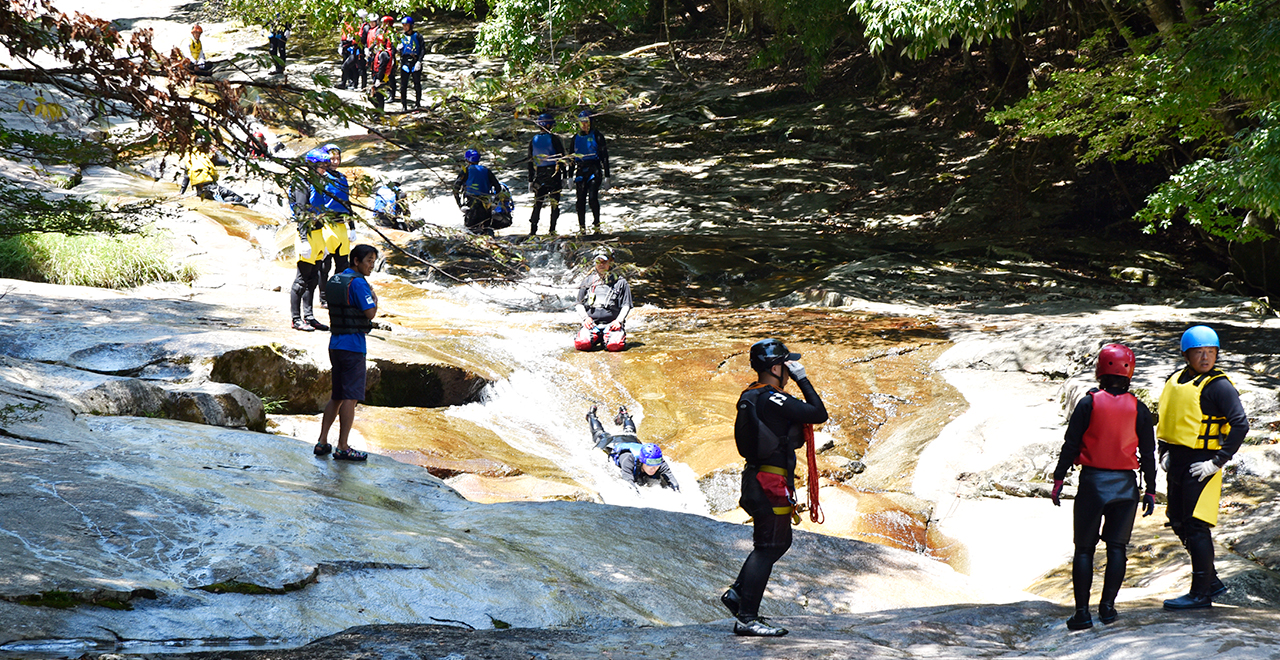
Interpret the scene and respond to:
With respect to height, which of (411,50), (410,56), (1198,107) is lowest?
(1198,107)

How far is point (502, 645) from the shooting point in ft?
12.8

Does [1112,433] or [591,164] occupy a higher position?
[591,164]

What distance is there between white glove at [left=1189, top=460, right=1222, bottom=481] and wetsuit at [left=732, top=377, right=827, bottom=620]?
2169mm

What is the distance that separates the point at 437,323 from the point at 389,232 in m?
5.02

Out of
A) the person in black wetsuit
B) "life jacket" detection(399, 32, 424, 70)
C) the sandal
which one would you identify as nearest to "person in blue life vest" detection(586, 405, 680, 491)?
the sandal

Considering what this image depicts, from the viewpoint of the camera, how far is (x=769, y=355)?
4695 mm

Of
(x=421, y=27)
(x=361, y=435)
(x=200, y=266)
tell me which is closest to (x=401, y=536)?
(x=361, y=435)

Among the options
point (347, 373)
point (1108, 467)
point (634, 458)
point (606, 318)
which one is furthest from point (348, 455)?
point (606, 318)

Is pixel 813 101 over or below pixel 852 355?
over

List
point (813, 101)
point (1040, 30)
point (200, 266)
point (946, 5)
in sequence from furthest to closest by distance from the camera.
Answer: point (813, 101), point (1040, 30), point (200, 266), point (946, 5)

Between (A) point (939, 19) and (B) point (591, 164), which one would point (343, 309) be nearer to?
(A) point (939, 19)

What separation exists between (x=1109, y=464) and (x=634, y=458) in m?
4.96

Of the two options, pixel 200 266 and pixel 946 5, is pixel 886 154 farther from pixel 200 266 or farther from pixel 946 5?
pixel 200 266

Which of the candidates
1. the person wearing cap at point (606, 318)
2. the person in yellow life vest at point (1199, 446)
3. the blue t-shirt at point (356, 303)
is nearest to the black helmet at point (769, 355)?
the person in yellow life vest at point (1199, 446)
